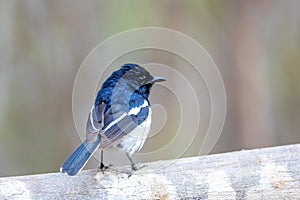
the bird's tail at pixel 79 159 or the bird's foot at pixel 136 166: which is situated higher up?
the bird's tail at pixel 79 159

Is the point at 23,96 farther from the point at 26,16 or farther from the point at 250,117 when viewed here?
the point at 250,117

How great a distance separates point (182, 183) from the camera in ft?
10.3

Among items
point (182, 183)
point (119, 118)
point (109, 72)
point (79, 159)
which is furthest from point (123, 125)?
point (109, 72)

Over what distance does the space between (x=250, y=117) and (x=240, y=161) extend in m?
3.85

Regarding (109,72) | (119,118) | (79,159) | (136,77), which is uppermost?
(136,77)

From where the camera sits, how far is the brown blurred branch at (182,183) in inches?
122

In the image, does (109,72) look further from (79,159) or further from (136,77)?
(79,159)

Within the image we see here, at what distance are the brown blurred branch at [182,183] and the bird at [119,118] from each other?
12 cm

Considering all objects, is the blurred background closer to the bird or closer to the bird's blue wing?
the bird

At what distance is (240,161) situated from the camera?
326 cm

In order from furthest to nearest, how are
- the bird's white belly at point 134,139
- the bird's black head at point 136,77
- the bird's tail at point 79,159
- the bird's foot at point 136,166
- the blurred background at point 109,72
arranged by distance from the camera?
the blurred background at point 109,72 → the bird's black head at point 136,77 → the bird's white belly at point 134,139 → the bird's foot at point 136,166 → the bird's tail at point 79,159

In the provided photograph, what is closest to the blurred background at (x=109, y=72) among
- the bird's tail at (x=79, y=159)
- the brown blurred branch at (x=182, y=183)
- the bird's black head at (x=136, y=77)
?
the bird's black head at (x=136, y=77)

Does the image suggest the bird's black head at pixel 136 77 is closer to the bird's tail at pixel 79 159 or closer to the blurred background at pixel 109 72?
the bird's tail at pixel 79 159

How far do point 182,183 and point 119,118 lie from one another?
0.62 meters
